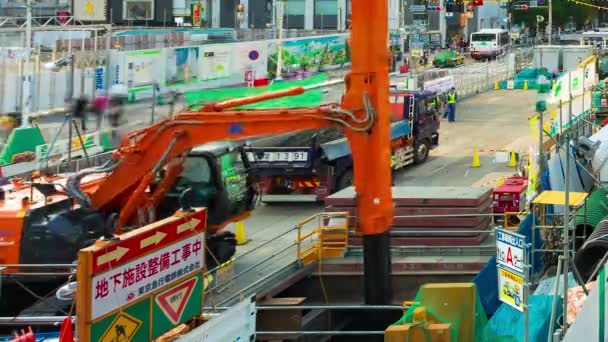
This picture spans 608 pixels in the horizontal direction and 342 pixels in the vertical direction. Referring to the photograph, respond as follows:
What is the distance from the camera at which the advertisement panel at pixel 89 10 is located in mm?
58969

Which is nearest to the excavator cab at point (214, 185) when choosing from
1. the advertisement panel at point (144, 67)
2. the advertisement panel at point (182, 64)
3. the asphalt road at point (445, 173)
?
the asphalt road at point (445, 173)

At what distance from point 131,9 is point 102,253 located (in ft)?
248

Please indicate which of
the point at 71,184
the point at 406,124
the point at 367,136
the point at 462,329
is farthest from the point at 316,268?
the point at 406,124

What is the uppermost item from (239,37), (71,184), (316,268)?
(239,37)

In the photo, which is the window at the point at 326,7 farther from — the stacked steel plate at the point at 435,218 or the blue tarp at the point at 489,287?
the blue tarp at the point at 489,287

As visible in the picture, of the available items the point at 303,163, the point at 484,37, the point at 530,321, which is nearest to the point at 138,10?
the point at 484,37

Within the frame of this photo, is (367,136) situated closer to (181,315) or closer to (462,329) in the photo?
(462,329)

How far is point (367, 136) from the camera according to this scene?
680 inches

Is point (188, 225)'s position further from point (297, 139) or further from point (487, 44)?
point (487, 44)

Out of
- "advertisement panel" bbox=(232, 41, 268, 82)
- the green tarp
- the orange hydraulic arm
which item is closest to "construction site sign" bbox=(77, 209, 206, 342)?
the orange hydraulic arm

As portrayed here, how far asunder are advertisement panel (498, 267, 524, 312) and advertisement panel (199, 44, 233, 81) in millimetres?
40225

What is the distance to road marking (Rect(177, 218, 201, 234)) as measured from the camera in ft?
36.3

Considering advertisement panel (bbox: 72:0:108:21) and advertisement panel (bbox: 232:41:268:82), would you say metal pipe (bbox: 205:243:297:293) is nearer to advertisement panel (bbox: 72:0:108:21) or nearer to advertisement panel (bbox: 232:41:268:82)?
advertisement panel (bbox: 232:41:268:82)

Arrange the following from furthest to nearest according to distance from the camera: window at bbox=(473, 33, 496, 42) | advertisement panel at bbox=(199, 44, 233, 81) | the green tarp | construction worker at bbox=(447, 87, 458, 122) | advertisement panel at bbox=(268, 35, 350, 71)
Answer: window at bbox=(473, 33, 496, 42), advertisement panel at bbox=(268, 35, 350, 71), advertisement panel at bbox=(199, 44, 233, 81), construction worker at bbox=(447, 87, 458, 122), the green tarp
